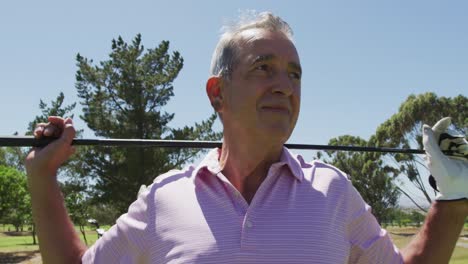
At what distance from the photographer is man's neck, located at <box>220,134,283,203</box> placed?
1917 mm

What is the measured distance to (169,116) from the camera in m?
23.7

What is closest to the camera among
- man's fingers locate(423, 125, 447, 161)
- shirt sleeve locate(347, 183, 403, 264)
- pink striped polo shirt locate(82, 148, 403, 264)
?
pink striped polo shirt locate(82, 148, 403, 264)

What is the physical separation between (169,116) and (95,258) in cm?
2212

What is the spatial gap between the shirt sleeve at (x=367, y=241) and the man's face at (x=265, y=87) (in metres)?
0.39

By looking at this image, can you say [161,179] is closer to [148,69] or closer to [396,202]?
[148,69]

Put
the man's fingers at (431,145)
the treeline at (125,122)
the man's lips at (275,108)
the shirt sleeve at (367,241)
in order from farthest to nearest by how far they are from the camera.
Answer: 1. the treeline at (125,122)
2. the man's fingers at (431,145)
3. the man's lips at (275,108)
4. the shirt sleeve at (367,241)

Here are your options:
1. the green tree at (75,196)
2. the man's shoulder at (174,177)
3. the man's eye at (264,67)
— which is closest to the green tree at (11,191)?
the green tree at (75,196)

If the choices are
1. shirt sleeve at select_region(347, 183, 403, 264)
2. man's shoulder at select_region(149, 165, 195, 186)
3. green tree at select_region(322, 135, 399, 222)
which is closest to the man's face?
man's shoulder at select_region(149, 165, 195, 186)

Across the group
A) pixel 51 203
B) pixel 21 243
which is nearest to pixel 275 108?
pixel 51 203

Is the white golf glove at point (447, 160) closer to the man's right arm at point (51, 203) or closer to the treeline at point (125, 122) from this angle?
the man's right arm at point (51, 203)

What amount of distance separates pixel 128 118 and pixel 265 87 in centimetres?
2220

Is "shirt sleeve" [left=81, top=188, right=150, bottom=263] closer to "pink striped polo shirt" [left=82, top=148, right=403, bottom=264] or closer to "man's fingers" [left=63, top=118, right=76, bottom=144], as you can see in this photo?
"pink striped polo shirt" [left=82, top=148, right=403, bottom=264]

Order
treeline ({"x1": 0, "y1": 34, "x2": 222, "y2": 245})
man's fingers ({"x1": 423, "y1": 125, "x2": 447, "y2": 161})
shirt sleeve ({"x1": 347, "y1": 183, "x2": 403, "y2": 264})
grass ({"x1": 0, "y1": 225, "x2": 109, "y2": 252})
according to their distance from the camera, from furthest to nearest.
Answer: grass ({"x1": 0, "y1": 225, "x2": 109, "y2": 252}) < treeline ({"x1": 0, "y1": 34, "x2": 222, "y2": 245}) < man's fingers ({"x1": 423, "y1": 125, "x2": 447, "y2": 161}) < shirt sleeve ({"x1": 347, "y1": 183, "x2": 403, "y2": 264})

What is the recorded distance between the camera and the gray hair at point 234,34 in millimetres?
1970
